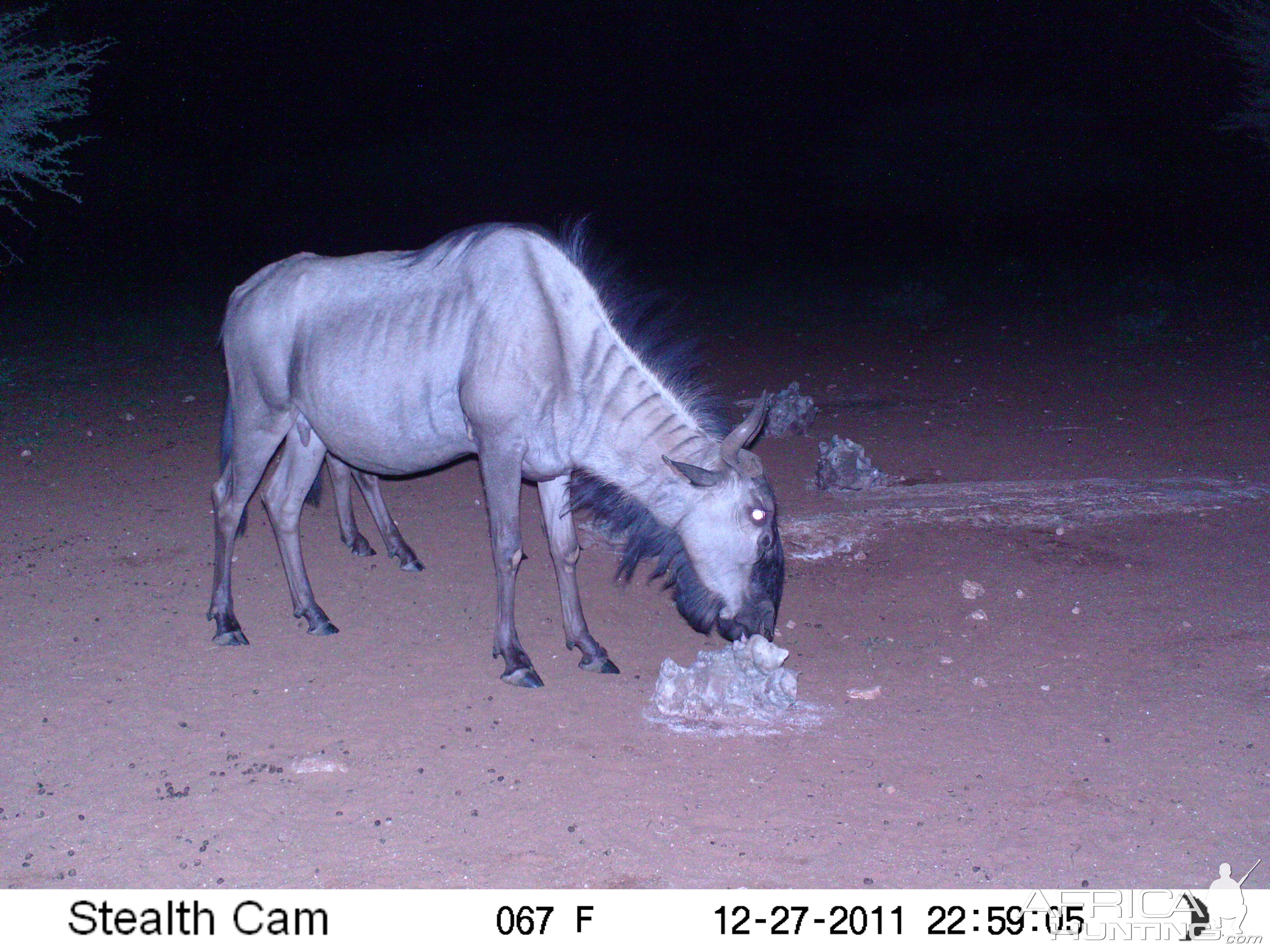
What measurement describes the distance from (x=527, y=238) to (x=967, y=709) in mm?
3064

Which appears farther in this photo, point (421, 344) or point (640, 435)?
point (421, 344)

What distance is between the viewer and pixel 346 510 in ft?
A: 22.9

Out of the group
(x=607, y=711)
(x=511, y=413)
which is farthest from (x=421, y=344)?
(x=607, y=711)

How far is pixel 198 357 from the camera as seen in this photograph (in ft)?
43.9

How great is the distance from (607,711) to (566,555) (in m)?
1.01

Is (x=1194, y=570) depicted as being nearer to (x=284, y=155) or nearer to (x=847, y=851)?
(x=847, y=851)

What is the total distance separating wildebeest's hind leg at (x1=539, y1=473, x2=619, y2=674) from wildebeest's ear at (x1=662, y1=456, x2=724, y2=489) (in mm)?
867

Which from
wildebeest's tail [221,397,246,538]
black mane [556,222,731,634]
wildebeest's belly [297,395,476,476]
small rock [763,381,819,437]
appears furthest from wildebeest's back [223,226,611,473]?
small rock [763,381,819,437]

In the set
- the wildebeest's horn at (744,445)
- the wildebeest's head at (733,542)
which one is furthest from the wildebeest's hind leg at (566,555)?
the wildebeest's horn at (744,445)

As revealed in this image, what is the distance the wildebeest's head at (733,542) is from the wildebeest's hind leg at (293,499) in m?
2.23

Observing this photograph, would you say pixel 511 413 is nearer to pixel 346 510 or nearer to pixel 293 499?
pixel 293 499

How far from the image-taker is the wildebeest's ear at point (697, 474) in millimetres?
4801

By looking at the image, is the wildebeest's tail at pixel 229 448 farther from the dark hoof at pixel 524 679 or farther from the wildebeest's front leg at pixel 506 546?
the dark hoof at pixel 524 679

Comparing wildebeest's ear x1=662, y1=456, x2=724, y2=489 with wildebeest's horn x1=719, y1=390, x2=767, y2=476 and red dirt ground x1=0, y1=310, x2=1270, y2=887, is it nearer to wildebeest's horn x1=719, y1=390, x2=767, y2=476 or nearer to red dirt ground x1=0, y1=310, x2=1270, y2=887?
wildebeest's horn x1=719, y1=390, x2=767, y2=476
